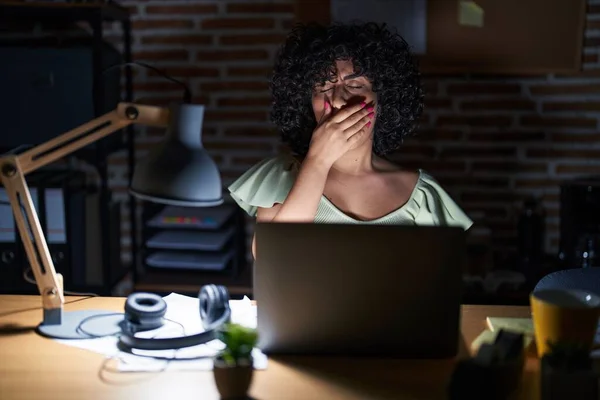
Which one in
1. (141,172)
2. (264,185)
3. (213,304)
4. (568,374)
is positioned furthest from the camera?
(264,185)

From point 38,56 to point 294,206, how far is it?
1.33 m

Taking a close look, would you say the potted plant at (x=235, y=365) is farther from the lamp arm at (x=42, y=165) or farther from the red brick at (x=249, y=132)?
the red brick at (x=249, y=132)

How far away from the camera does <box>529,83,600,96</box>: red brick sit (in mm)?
2938

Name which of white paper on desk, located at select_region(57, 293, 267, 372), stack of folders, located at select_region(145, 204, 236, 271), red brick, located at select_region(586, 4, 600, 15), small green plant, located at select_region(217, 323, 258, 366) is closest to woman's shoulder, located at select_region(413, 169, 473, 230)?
white paper on desk, located at select_region(57, 293, 267, 372)

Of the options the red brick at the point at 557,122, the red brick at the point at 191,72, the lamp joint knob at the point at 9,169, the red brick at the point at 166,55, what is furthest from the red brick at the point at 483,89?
the lamp joint knob at the point at 9,169

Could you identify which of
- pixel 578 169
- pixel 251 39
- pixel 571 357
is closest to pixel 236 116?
pixel 251 39

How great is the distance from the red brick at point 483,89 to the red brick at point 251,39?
2.22ft

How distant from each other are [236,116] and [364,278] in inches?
76.8

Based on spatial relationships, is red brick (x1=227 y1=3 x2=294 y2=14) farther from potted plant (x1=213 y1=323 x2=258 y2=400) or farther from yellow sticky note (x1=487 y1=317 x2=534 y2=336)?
potted plant (x1=213 y1=323 x2=258 y2=400)

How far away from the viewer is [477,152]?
3020 millimetres

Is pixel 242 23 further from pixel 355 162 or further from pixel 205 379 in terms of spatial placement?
pixel 205 379

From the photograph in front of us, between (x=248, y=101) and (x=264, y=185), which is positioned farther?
(x=248, y=101)

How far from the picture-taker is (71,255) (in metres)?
2.75

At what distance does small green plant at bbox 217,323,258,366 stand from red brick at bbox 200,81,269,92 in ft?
6.76
